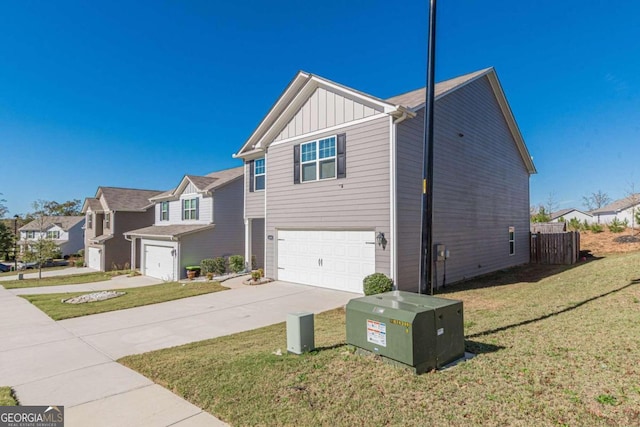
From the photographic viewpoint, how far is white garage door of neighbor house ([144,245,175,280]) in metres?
19.4

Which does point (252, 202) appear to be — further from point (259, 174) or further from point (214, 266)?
point (214, 266)

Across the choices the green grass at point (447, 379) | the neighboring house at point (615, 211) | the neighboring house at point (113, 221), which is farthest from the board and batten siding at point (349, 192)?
the neighboring house at point (615, 211)

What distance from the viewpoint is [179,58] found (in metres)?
17.3

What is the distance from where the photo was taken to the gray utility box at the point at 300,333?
529 cm

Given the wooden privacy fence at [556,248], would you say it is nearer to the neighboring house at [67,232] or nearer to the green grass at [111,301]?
the green grass at [111,301]

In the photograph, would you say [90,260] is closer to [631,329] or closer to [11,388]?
[11,388]

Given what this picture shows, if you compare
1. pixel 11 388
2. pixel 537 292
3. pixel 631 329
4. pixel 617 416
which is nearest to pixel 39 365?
pixel 11 388

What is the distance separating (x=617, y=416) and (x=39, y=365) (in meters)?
8.28

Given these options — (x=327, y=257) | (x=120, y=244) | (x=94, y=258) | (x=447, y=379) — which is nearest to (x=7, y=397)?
(x=447, y=379)

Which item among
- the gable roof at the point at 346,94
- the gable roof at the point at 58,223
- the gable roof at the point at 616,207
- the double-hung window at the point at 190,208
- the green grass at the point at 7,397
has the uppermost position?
the gable roof at the point at 346,94

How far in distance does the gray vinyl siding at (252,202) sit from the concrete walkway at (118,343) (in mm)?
4529

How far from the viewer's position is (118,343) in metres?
7.16

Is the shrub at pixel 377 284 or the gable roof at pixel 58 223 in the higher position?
the gable roof at pixel 58 223

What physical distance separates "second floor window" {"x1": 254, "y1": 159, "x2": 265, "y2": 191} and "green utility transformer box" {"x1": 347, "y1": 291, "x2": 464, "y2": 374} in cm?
1272
